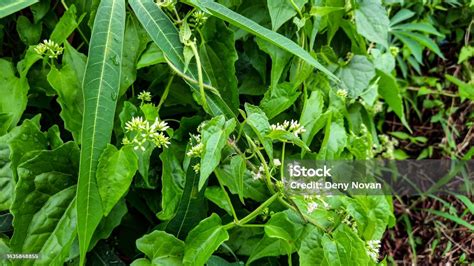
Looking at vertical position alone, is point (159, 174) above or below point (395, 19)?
below

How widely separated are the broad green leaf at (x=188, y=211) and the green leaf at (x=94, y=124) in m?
0.14

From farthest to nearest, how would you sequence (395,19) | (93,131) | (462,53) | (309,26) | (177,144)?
(462,53) < (395,19) < (309,26) < (177,144) < (93,131)

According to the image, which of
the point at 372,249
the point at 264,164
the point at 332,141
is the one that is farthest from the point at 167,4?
the point at 372,249

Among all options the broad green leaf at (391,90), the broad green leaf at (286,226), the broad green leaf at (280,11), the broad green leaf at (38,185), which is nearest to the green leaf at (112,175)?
the broad green leaf at (38,185)

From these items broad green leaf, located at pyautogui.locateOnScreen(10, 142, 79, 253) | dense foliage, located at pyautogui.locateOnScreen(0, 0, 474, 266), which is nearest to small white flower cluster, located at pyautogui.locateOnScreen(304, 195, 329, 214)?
dense foliage, located at pyautogui.locateOnScreen(0, 0, 474, 266)

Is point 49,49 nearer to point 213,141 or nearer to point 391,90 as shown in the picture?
point 213,141

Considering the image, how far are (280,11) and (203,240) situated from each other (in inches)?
15.0

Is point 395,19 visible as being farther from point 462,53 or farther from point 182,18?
point 182,18

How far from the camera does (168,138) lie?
29.9 inches

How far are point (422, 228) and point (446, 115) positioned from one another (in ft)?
1.40

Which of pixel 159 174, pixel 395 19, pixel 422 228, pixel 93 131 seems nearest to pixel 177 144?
pixel 159 174

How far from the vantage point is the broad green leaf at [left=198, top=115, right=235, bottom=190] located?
2.23 ft

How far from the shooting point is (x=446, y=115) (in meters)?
1.84

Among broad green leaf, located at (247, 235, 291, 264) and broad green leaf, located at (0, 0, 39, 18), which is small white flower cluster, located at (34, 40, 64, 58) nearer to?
broad green leaf, located at (0, 0, 39, 18)
